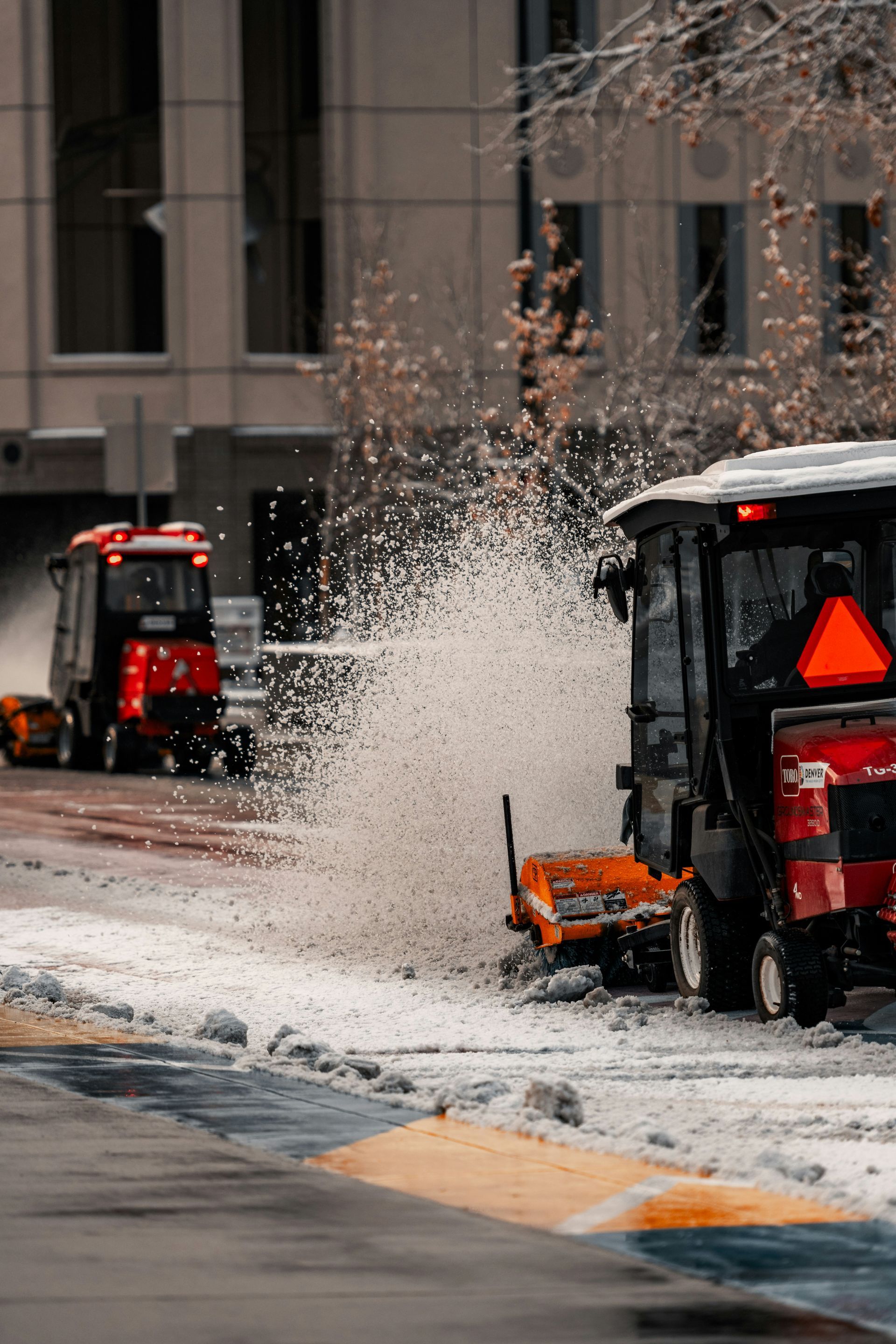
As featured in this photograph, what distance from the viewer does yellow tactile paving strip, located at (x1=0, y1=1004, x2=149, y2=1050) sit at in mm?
Result: 9242

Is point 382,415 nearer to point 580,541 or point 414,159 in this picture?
point 414,159

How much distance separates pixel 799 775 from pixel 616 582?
1380mm

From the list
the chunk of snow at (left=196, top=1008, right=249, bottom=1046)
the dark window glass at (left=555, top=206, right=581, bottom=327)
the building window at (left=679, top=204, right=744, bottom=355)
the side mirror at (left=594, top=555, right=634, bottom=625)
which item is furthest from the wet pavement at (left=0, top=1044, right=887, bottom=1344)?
the dark window glass at (left=555, top=206, right=581, bottom=327)

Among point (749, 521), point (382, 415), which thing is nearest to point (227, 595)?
point (382, 415)

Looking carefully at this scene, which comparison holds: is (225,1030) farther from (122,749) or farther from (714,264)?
(714,264)

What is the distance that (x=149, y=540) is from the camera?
89.3ft

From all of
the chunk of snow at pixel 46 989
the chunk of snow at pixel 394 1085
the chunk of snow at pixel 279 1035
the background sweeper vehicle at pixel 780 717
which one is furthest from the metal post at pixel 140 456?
the chunk of snow at pixel 394 1085

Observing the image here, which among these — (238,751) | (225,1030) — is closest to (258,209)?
(238,751)

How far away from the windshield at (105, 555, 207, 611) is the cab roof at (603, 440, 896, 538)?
58.3 feet

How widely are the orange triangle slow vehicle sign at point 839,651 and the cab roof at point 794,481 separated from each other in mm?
400

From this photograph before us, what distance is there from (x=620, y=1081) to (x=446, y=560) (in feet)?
56.2

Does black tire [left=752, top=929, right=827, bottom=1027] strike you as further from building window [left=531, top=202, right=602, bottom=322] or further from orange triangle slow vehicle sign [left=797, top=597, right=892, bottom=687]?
building window [left=531, top=202, right=602, bottom=322]

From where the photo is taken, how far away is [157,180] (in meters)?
42.0

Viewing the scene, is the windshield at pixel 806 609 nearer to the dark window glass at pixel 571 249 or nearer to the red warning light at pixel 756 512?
the red warning light at pixel 756 512
